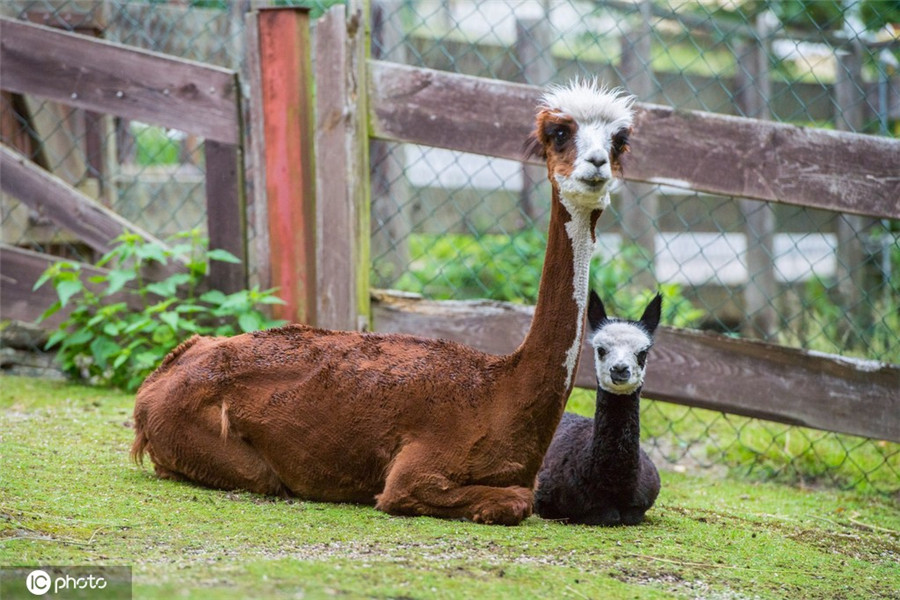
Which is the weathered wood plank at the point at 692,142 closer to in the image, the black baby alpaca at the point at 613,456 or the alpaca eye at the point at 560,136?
the black baby alpaca at the point at 613,456

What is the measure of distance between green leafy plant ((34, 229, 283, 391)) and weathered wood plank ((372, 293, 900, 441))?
1.71 meters

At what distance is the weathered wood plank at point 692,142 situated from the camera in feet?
16.1

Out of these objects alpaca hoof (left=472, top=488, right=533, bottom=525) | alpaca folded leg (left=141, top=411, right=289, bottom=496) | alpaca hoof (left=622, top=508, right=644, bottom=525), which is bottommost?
alpaca hoof (left=622, top=508, right=644, bottom=525)

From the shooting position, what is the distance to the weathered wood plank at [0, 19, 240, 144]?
587cm

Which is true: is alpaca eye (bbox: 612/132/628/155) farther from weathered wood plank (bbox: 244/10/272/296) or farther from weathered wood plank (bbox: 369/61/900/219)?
weathered wood plank (bbox: 244/10/272/296)

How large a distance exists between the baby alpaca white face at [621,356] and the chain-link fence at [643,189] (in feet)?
5.14

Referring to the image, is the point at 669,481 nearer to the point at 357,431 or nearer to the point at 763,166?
the point at 763,166

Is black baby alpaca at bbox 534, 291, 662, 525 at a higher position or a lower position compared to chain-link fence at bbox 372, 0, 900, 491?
lower

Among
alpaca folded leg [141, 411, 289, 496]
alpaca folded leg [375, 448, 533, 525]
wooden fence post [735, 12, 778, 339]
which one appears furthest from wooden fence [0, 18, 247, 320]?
wooden fence post [735, 12, 778, 339]

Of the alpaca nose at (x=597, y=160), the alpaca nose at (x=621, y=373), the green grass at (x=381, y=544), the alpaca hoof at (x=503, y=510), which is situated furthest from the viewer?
the alpaca nose at (x=621, y=373)

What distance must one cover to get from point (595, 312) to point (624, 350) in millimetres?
350

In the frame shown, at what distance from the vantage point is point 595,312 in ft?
13.9

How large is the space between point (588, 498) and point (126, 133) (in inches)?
281

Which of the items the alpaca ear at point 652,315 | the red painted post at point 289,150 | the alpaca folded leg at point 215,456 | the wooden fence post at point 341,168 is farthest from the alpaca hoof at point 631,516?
the red painted post at point 289,150
